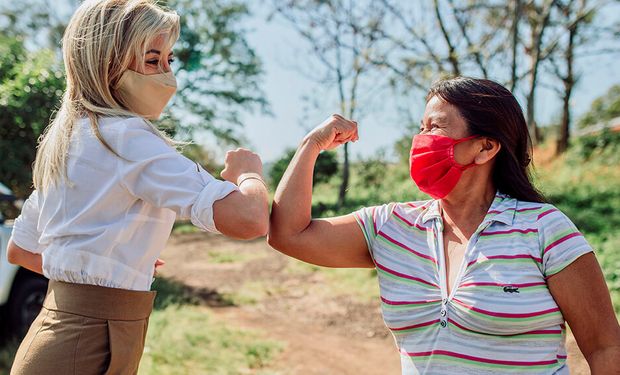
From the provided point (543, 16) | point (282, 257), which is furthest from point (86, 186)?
point (543, 16)

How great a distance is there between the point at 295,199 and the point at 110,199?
0.61 m

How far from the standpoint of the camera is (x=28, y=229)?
1.99 metres

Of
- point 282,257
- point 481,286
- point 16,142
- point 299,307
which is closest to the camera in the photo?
point 481,286

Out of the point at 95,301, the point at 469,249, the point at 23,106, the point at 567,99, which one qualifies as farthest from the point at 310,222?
the point at 567,99

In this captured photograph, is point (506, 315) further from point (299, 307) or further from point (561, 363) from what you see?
point (299, 307)

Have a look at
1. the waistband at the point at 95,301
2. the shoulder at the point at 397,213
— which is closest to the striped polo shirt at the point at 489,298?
the shoulder at the point at 397,213

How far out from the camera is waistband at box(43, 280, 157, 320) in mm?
1628

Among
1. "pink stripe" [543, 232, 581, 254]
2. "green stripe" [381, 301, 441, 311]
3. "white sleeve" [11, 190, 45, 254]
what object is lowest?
"green stripe" [381, 301, 441, 311]

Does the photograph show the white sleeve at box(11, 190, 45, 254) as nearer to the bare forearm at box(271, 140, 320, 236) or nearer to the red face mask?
the bare forearm at box(271, 140, 320, 236)

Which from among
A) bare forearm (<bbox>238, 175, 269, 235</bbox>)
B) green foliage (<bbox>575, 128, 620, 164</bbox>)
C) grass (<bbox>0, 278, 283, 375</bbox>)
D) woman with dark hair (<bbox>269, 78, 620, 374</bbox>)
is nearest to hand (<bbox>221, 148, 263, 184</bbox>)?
bare forearm (<bbox>238, 175, 269, 235</bbox>)

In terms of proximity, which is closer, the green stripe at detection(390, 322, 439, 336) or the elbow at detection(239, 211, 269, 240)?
the elbow at detection(239, 211, 269, 240)

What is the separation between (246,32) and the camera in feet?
70.7

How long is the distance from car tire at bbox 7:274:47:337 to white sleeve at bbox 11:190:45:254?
3426 millimetres

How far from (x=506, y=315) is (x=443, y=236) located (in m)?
0.36
